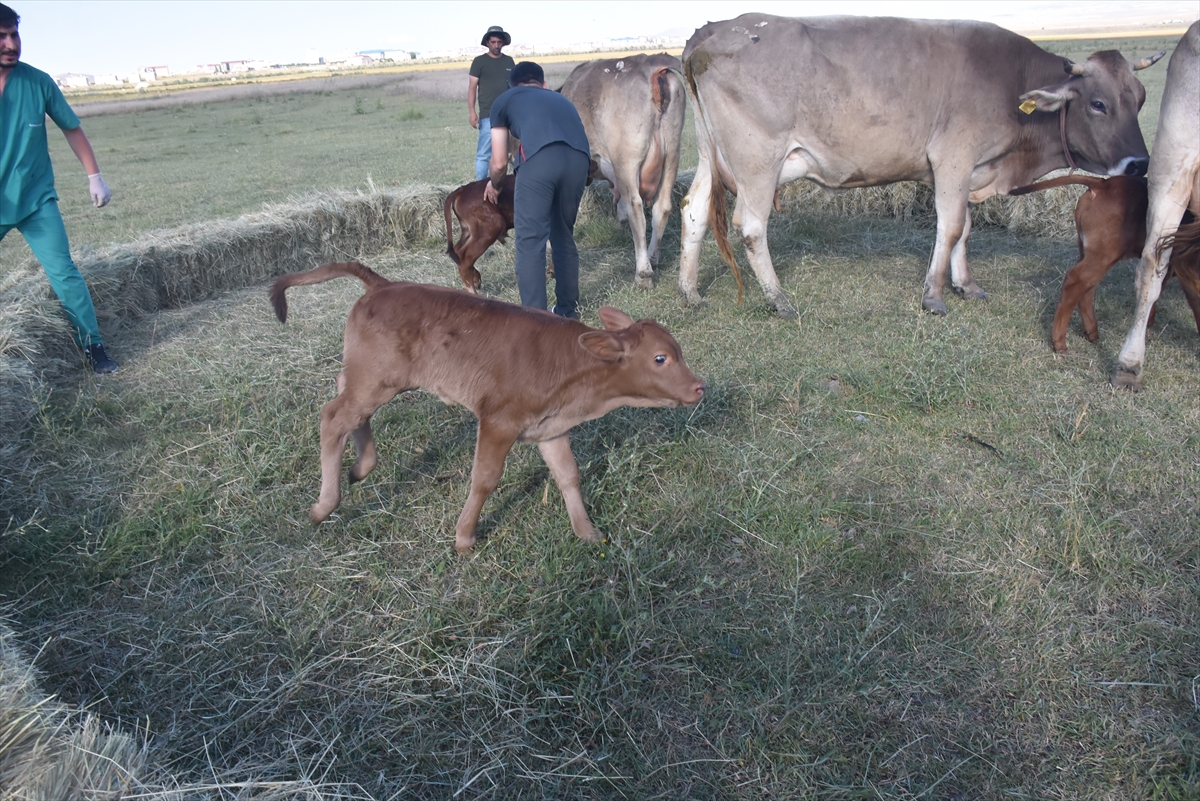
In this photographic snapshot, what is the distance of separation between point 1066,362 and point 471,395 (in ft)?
15.0

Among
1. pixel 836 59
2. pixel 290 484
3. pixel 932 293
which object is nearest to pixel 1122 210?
pixel 932 293

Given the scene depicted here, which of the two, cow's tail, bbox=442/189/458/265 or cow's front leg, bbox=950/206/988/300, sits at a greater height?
cow's tail, bbox=442/189/458/265

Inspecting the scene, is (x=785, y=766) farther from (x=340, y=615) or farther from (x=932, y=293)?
(x=932, y=293)

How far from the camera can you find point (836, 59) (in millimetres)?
6961

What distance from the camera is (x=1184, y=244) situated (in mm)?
5379

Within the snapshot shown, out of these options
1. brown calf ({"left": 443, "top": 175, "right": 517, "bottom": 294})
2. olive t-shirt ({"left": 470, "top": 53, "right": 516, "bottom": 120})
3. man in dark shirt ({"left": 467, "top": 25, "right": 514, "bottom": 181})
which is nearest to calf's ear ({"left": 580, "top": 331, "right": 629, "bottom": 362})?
brown calf ({"left": 443, "top": 175, "right": 517, "bottom": 294})

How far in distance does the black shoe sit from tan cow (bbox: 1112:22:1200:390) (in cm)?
738

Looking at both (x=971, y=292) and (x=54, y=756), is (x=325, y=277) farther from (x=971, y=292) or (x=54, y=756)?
(x=971, y=292)

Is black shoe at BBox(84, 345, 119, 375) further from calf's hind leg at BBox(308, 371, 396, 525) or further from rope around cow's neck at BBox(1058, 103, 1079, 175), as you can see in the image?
rope around cow's neck at BBox(1058, 103, 1079, 175)

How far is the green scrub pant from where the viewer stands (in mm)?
5926

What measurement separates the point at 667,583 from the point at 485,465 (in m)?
1.02

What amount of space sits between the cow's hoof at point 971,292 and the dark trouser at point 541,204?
12.3ft

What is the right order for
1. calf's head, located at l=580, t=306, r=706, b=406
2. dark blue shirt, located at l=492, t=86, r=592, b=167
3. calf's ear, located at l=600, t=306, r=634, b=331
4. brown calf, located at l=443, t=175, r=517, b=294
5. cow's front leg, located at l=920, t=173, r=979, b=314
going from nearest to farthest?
calf's head, located at l=580, t=306, r=706, b=406 → calf's ear, located at l=600, t=306, r=634, b=331 → dark blue shirt, located at l=492, t=86, r=592, b=167 → cow's front leg, located at l=920, t=173, r=979, b=314 → brown calf, located at l=443, t=175, r=517, b=294

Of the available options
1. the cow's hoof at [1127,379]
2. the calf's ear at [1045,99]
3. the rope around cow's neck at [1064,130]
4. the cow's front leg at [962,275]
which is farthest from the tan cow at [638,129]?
the cow's hoof at [1127,379]
